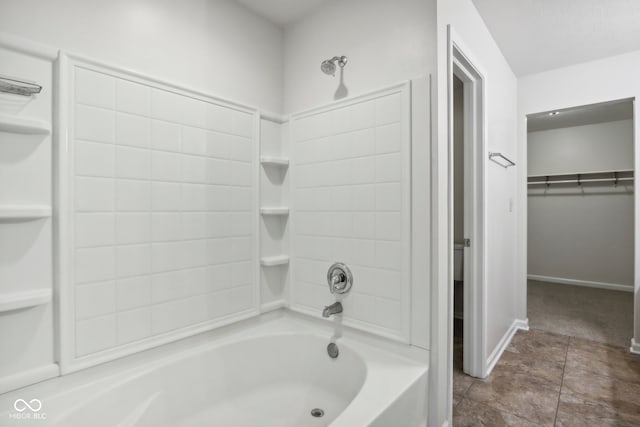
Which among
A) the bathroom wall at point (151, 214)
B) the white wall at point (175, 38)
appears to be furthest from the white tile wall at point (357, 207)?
the white wall at point (175, 38)

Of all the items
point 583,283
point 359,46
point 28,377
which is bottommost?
point 583,283

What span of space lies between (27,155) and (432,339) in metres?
1.85

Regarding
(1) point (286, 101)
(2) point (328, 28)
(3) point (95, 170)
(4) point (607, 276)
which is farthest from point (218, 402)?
(4) point (607, 276)

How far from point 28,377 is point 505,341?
3.17 meters

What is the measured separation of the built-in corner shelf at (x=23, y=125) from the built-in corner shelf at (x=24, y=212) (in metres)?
0.28

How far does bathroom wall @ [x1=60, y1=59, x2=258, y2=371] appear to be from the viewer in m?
1.37

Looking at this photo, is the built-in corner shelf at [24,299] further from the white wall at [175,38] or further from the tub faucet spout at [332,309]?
the tub faucet spout at [332,309]

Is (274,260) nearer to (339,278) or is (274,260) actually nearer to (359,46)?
(339,278)

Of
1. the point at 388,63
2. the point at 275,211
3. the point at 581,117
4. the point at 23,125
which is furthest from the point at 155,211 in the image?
the point at 581,117

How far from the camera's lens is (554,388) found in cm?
217

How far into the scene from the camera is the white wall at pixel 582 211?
15.1 feet

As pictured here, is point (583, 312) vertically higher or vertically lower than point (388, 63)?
lower

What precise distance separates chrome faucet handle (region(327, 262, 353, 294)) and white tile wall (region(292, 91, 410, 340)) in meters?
0.04

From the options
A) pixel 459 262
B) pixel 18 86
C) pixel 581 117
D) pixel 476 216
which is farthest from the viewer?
pixel 581 117
